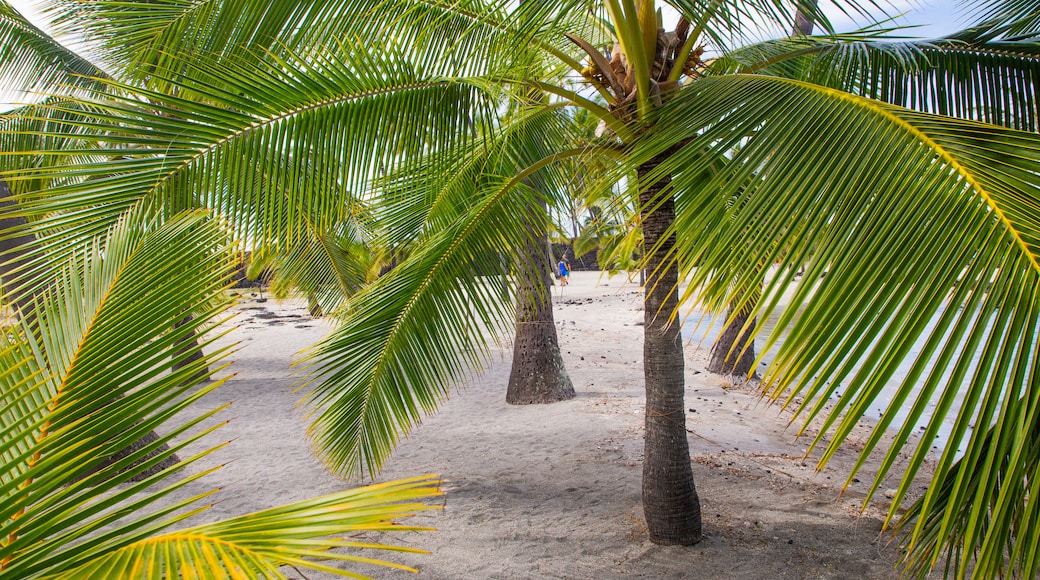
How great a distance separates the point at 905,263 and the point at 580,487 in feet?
11.2

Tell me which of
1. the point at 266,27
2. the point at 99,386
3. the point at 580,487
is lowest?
the point at 580,487

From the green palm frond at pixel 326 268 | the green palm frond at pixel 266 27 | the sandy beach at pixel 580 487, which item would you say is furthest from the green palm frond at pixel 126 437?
the green palm frond at pixel 326 268

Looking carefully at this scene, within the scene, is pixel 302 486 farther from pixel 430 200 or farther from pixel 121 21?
pixel 121 21

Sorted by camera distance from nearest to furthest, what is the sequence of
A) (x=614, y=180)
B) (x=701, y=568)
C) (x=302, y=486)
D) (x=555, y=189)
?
1. (x=614, y=180)
2. (x=701, y=568)
3. (x=555, y=189)
4. (x=302, y=486)

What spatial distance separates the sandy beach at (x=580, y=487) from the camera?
3.45m

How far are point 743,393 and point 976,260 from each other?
24.0ft

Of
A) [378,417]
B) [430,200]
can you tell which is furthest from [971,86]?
[378,417]

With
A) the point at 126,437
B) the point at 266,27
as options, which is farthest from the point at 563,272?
the point at 126,437

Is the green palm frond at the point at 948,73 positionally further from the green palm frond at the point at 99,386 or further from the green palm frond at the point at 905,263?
the green palm frond at the point at 99,386

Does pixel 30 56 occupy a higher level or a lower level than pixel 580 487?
higher

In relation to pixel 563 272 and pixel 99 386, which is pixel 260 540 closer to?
pixel 99 386

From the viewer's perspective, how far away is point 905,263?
1424 mm

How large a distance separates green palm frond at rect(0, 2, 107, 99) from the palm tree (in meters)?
1.82

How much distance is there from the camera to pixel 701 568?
3402 mm
